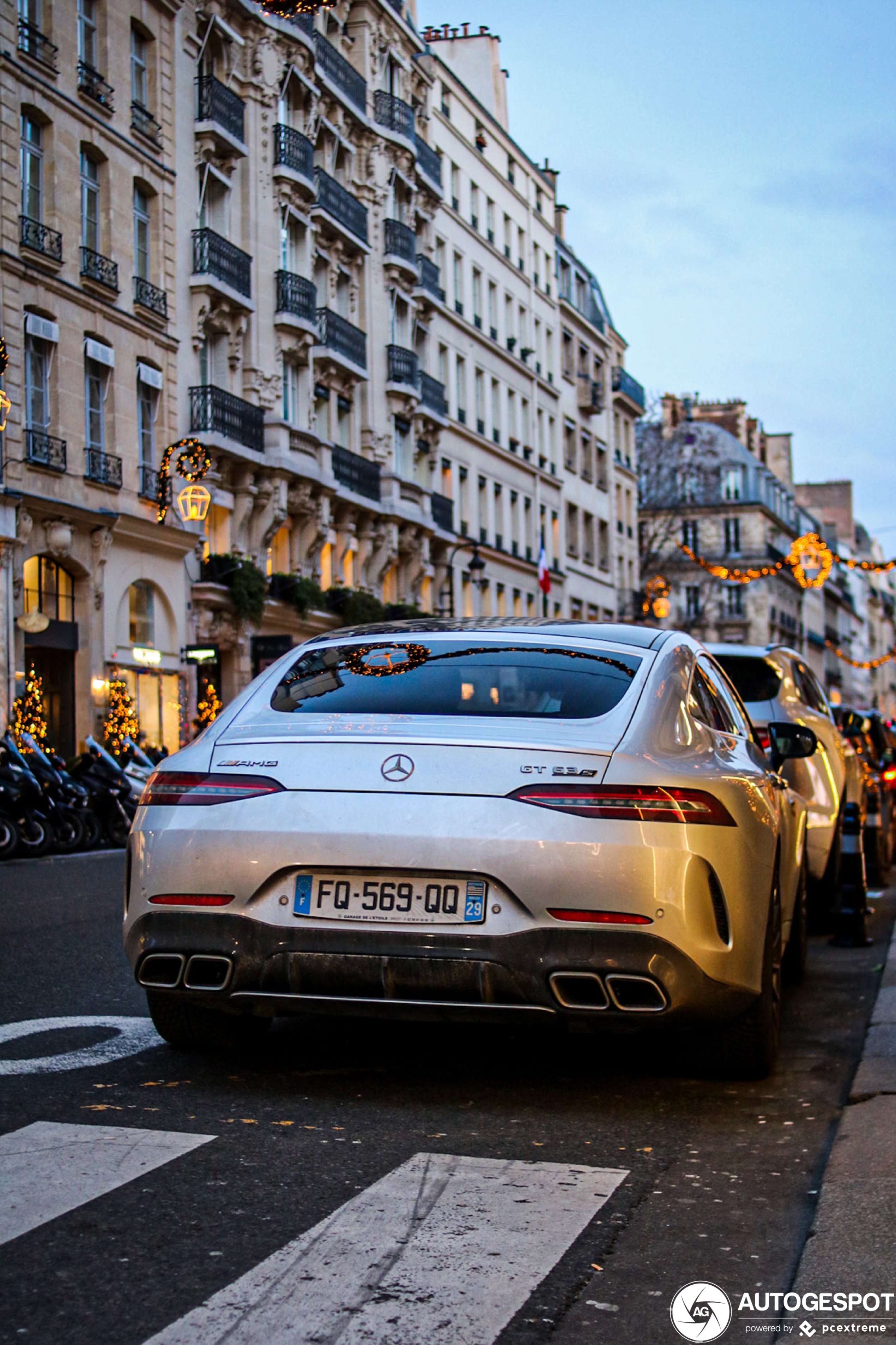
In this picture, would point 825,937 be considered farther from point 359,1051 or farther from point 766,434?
point 766,434

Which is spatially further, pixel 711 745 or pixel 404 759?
pixel 711 745

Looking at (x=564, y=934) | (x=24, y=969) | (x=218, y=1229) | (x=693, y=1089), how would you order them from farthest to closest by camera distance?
(x=24, y=969) → (x=693, y=1089) → (x=564, y=934) → (x=218, y=1229)

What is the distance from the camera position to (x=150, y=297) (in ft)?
110

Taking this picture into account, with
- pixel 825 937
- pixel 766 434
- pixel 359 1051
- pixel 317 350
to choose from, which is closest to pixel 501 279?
pixel 317 350

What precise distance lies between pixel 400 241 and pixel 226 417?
14.5m

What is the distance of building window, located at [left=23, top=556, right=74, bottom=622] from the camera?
2872 cm

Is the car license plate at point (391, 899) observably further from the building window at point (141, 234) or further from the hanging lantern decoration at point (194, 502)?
the building window at point (141, 234)

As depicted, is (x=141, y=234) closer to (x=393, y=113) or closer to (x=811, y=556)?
(x=811, y=556)

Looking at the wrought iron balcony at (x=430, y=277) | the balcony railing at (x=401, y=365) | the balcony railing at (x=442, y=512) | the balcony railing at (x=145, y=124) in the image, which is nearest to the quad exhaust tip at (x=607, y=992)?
the balcony railing at (x=145, y=124)

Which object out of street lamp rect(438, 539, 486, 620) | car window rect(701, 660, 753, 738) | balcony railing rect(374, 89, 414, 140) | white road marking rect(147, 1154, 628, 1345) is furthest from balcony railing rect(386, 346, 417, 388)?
white road marking rect(147, 1154, 628, 1345)

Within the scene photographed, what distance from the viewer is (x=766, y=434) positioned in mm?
133000

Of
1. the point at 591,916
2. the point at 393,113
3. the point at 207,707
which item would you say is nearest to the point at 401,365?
the point at 393,113

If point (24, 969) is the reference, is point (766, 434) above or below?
above

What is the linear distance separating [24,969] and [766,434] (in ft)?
423
